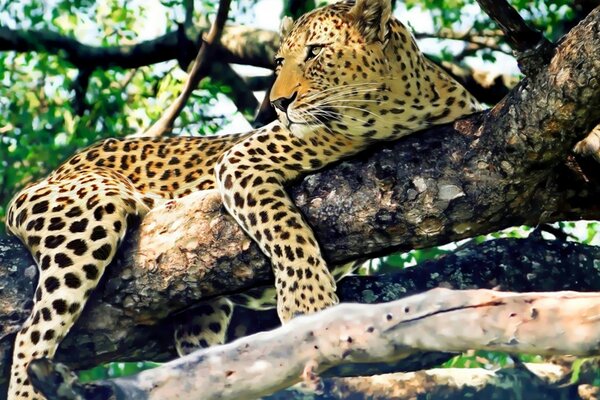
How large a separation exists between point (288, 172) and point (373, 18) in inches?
24.2

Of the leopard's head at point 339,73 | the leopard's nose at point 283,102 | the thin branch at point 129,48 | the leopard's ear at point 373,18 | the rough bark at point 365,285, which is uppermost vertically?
the leopard's ear at point 373,18

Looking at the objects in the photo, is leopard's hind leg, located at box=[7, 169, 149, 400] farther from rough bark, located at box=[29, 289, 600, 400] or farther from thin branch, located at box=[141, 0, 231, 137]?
thin branch, located at box=[141, 0, 231, 137]

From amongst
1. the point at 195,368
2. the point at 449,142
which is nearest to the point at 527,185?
the point at 449,142

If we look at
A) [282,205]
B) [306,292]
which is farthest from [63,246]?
[306,292]

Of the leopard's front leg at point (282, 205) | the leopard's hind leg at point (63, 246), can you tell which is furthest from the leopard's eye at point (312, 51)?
the leopard's hind leg at point (63, 246)

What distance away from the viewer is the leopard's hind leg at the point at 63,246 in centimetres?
379

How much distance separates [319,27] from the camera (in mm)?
4117

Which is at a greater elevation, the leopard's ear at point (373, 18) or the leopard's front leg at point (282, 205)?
the leopard's ear at point (373, 18)

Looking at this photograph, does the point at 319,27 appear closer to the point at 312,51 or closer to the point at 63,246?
the point at 312,51

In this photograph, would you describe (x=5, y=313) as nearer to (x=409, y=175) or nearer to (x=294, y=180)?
(x=294, y=180)

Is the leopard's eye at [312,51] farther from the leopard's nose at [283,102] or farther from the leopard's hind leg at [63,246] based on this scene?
the leopard's hind leg at [63,246]

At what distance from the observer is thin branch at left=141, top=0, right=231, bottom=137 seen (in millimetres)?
5992

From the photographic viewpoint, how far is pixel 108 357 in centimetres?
412

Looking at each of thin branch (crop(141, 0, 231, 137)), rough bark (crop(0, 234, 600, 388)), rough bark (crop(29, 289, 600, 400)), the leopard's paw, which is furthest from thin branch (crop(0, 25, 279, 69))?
rough bark (crop(29, 289, 600, 400))
